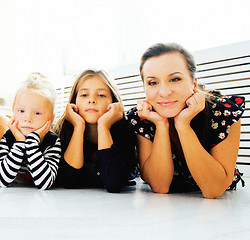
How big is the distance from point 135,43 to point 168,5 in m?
0.55

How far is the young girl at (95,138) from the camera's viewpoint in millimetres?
1083

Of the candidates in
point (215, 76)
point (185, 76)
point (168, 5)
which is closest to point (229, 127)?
point (185, 76)

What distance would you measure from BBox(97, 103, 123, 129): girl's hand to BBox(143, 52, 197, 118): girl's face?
172 millimetres

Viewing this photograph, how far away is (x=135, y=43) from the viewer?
3219 millimetres

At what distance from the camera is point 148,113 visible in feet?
3.55

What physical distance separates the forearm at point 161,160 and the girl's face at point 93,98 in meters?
0.28

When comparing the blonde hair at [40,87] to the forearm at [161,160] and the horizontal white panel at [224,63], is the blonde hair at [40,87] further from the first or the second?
the horizontal white panel at [224,63]

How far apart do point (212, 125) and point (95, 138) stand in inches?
20.4

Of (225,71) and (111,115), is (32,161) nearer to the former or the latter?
(111,115)

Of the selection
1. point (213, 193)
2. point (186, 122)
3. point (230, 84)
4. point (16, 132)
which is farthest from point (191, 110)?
point (230, 84)

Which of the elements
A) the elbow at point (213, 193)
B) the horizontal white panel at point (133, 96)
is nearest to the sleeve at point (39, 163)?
the elbow at point (213, 193)

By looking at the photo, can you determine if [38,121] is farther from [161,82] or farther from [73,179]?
[161,82]

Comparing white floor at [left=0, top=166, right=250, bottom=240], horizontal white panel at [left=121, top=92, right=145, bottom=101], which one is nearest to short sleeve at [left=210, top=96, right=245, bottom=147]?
white floor at [left=0, top=166, right=250, bottom=240]

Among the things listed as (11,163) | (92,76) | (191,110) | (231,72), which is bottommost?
(11,163)
